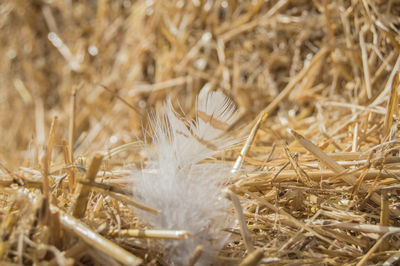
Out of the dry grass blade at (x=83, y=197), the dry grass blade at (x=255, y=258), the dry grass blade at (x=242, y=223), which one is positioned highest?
the dry grass blade at (x=83, y=197)

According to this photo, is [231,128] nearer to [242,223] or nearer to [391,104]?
[242,223]

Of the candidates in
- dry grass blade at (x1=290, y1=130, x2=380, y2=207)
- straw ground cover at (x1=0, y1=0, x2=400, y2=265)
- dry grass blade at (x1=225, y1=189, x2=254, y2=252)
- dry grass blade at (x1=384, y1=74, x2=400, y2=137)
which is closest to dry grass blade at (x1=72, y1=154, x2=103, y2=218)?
straw ground cover at (x1=0, y1=0, x2=400, y2=265)

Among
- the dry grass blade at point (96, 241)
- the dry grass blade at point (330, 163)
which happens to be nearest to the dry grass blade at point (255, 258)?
the dry grass blade at point (96, 241)

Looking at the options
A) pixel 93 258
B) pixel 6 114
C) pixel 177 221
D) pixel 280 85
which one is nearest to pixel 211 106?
pixel 177 221

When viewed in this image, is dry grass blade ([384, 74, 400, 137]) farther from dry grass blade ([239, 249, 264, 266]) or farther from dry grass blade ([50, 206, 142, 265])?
dry grass blade ([50, 206, 142, 265])

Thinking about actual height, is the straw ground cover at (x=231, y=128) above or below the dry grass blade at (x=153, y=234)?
above

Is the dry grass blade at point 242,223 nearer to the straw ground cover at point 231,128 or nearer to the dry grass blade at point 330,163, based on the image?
the straw ground cover at point 231,128

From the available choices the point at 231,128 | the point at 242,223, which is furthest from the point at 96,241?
the point at 231,128
